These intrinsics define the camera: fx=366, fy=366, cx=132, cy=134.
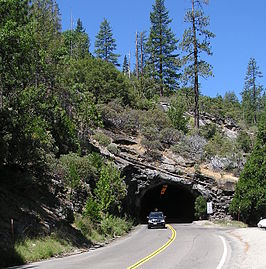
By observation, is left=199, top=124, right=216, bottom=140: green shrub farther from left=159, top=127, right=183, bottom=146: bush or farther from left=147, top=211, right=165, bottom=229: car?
left=147, top=211, right=165, bottom=229: car

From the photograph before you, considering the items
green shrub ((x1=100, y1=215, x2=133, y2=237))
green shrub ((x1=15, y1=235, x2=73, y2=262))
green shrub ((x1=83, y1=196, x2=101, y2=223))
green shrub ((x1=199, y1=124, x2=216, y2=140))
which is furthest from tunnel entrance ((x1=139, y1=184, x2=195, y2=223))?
green shrub ((x1=15, y1=235, x2=73, y2=262))

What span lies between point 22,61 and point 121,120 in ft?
87.4

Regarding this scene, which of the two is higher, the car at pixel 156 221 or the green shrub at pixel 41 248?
the green shrub at pixel 41 248

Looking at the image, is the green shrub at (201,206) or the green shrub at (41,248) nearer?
the green shrub at (41,248)

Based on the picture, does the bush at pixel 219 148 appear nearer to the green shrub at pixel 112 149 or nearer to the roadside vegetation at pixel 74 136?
the roadside vegetation at pixel 74 136

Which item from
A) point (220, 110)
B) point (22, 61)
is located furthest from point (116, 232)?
point (220, 110)

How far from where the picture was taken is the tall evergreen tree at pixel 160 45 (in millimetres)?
64062

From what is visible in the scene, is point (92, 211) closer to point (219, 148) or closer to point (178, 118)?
point (219, 148)

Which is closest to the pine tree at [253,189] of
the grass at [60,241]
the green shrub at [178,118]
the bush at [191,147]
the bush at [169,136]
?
the bush at [191,147]

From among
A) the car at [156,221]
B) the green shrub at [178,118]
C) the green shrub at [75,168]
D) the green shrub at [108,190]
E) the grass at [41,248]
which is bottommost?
the car at [156,221]

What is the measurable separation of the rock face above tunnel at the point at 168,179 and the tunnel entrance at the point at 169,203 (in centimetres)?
739

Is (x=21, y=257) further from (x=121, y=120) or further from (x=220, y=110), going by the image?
(x=220, y=110)

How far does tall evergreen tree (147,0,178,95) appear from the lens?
2522 inches

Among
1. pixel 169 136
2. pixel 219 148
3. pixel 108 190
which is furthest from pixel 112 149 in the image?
pixel 219 148
